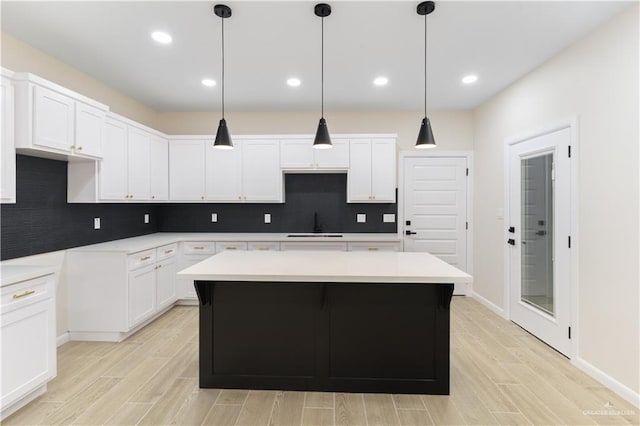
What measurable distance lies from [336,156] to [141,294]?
290 centimetres

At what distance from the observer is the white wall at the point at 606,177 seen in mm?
2266

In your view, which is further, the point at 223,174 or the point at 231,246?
the point at 223,174

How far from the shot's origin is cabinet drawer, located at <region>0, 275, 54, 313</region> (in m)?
2.03

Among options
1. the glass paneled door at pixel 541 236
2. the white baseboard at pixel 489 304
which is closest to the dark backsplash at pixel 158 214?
the white baseboard at pixel 489 304

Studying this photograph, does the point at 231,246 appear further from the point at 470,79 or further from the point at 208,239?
the point at 470,79

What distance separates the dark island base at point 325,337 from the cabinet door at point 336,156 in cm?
244

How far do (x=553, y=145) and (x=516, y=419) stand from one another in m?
2.41

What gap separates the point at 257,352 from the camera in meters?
2.41

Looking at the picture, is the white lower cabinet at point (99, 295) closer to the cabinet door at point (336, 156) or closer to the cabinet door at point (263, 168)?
the cabinet door at point (263, 168)

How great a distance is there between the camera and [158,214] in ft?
16.5

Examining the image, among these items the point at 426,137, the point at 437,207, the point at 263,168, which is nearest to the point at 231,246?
the point at 263,168

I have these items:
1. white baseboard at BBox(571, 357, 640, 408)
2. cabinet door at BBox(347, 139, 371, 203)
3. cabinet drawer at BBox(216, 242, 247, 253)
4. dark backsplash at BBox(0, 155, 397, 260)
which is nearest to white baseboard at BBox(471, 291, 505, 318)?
white baseboard at BBox(571, 357, 640, 408)

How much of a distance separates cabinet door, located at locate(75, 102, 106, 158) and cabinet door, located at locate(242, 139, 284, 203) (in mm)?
1751

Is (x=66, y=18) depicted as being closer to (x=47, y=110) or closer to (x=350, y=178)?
(x=47, y=110)
